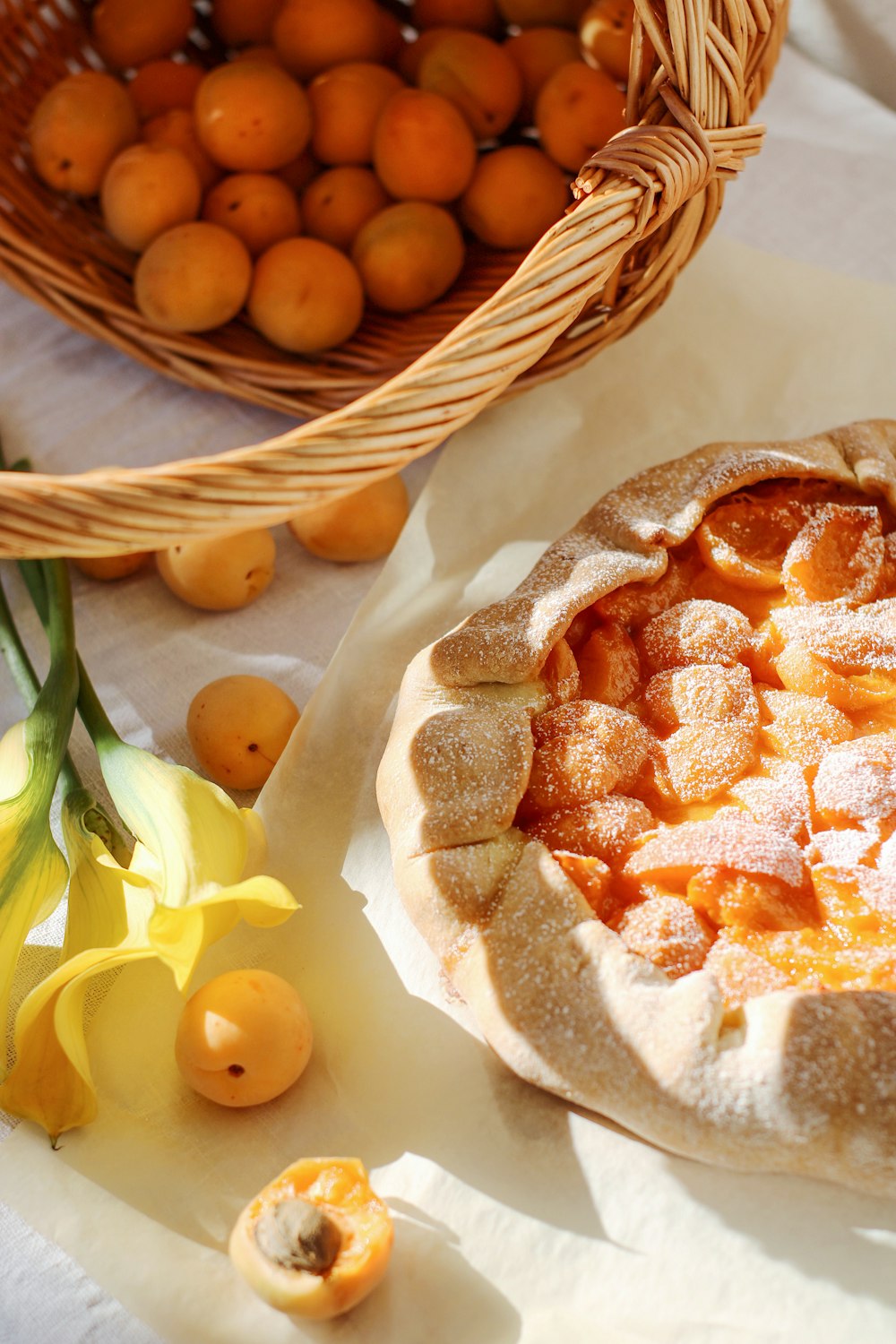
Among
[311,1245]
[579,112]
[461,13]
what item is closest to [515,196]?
[579,112]

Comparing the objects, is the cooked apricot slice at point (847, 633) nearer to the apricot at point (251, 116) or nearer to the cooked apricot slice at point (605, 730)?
the cooked apricot slice at point (605, 730)

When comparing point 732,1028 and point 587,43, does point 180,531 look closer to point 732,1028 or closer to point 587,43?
point 732,1028

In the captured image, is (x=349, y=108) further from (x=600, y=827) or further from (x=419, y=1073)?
(x=419, y=1073)

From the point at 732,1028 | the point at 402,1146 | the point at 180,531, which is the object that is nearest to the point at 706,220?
the point at 180,531

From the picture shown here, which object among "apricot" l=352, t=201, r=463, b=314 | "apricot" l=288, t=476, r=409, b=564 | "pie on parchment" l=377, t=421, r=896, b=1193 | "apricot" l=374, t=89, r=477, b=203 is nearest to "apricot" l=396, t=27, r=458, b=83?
"apricot" l=374, t=89, r=477, b=203

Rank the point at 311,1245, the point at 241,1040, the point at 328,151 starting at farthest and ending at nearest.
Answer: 1. the point at 328,151
2. the point at 241,1040
3. the point at 311,1245

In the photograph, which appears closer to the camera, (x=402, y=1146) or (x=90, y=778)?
(x=402, y=1146)
